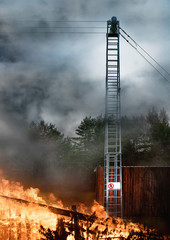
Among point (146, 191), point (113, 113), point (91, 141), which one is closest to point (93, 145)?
point (91, 141)

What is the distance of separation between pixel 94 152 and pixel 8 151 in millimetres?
18178

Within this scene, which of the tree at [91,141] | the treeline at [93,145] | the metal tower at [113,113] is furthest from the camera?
the tree at [91,141]

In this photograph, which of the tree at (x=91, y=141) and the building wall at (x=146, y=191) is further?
the tree at (x=91, y=141)

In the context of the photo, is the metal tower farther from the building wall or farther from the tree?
the tree

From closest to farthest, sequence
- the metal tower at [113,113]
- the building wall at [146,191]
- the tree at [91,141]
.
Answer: the metal tower at [113,113] < the building wall at [146,191] < the tree at [91,141]

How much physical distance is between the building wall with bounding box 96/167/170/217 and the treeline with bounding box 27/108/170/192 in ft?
50.7

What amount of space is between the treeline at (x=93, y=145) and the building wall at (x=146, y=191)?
1546 centimetres

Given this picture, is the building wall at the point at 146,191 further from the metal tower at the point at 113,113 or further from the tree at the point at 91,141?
the tree at the point at 91,141

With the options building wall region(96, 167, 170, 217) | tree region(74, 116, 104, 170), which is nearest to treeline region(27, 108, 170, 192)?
tree region(74, 116, 104, 170)

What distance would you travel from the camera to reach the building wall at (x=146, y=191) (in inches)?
516

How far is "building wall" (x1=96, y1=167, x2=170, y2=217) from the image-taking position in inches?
516

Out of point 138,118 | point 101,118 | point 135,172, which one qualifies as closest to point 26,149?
point 101,118

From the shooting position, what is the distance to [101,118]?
3991 cm

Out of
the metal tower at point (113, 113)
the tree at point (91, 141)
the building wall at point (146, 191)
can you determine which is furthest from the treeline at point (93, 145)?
the metal tower at point (113, 113)
